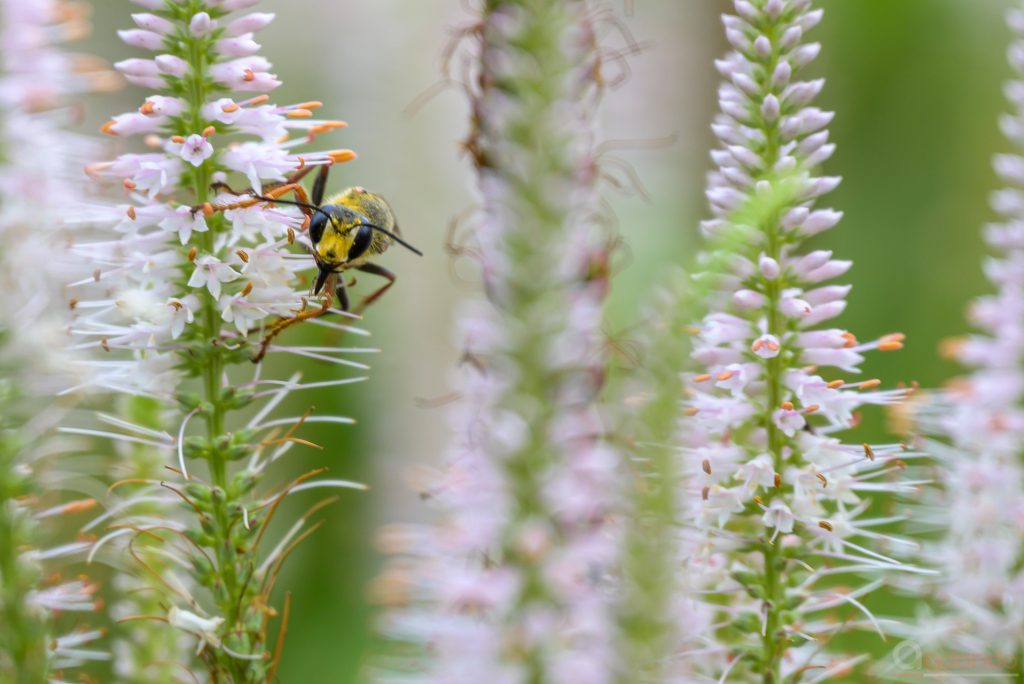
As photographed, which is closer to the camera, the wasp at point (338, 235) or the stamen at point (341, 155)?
the stamen at point (341, 155)

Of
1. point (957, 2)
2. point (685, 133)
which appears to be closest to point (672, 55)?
point (685, 133)

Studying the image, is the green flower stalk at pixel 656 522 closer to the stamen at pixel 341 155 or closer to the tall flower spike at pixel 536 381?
the tall flower spike at pixel 536 381

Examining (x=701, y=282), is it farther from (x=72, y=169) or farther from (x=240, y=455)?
(x=72, y=169)

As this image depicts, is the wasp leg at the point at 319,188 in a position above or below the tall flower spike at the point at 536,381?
above

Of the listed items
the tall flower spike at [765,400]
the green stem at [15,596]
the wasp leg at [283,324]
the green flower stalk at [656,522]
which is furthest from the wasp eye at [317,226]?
the green flower stalk at [656,522]

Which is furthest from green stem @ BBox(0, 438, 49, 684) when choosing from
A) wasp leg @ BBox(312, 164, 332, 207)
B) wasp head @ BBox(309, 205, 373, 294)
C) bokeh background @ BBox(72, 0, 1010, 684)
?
bokeh background @ BBox(72, 0, 1010, 684)

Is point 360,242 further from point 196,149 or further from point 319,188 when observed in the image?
point 196,149
